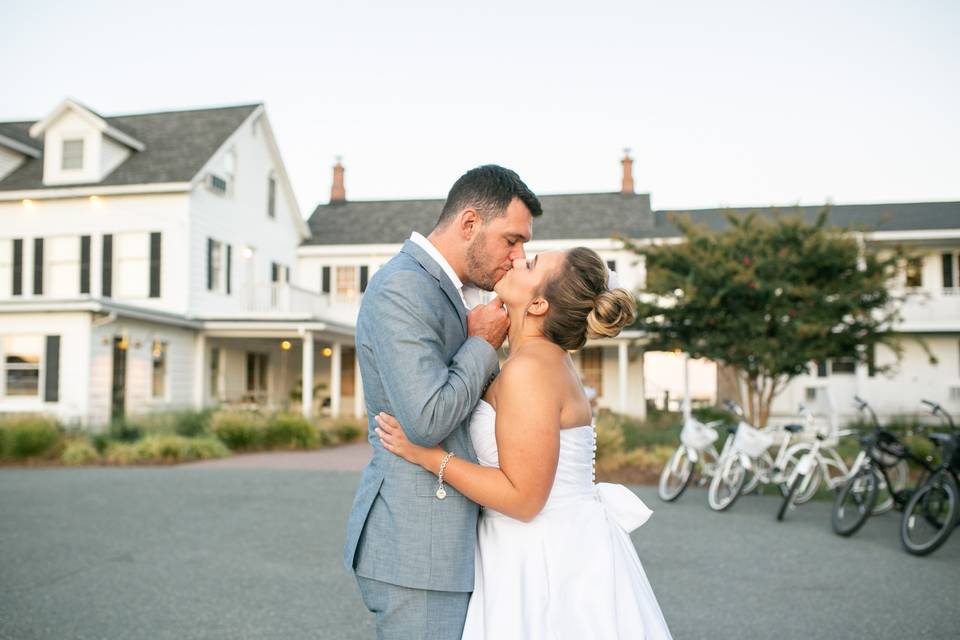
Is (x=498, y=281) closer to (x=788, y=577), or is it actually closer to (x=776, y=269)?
(x=788, y=577)

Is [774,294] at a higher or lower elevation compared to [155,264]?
lower

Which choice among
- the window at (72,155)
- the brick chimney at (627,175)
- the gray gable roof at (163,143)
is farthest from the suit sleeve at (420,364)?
the brick chimney at (627,175)

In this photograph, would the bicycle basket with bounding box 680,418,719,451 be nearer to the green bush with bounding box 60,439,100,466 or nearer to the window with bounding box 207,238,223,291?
the green bush with bounding box 60,439,100,466

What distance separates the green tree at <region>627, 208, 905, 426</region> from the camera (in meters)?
14.2

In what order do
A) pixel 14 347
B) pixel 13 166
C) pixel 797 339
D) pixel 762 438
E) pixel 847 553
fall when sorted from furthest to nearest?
pixel 13 166
pixel 14 347
pixel 797 339
pixel 762 438
pixel 847 553

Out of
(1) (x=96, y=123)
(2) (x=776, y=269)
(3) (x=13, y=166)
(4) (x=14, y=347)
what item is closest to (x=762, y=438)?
(2) (x=776, y=269)

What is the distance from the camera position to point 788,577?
6898 mm

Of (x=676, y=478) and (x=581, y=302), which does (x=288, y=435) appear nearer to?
(x=676, y=478)

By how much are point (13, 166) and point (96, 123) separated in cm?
380

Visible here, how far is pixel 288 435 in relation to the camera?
18891 mm

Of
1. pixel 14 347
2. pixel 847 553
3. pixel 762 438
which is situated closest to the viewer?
pixel 847 553

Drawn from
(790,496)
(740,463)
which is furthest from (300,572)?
(740,463)

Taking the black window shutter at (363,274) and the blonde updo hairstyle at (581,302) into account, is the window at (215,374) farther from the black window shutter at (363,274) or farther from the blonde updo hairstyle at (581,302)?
the blonde updo hairstyle at (581,302)

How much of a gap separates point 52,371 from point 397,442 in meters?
19.2
